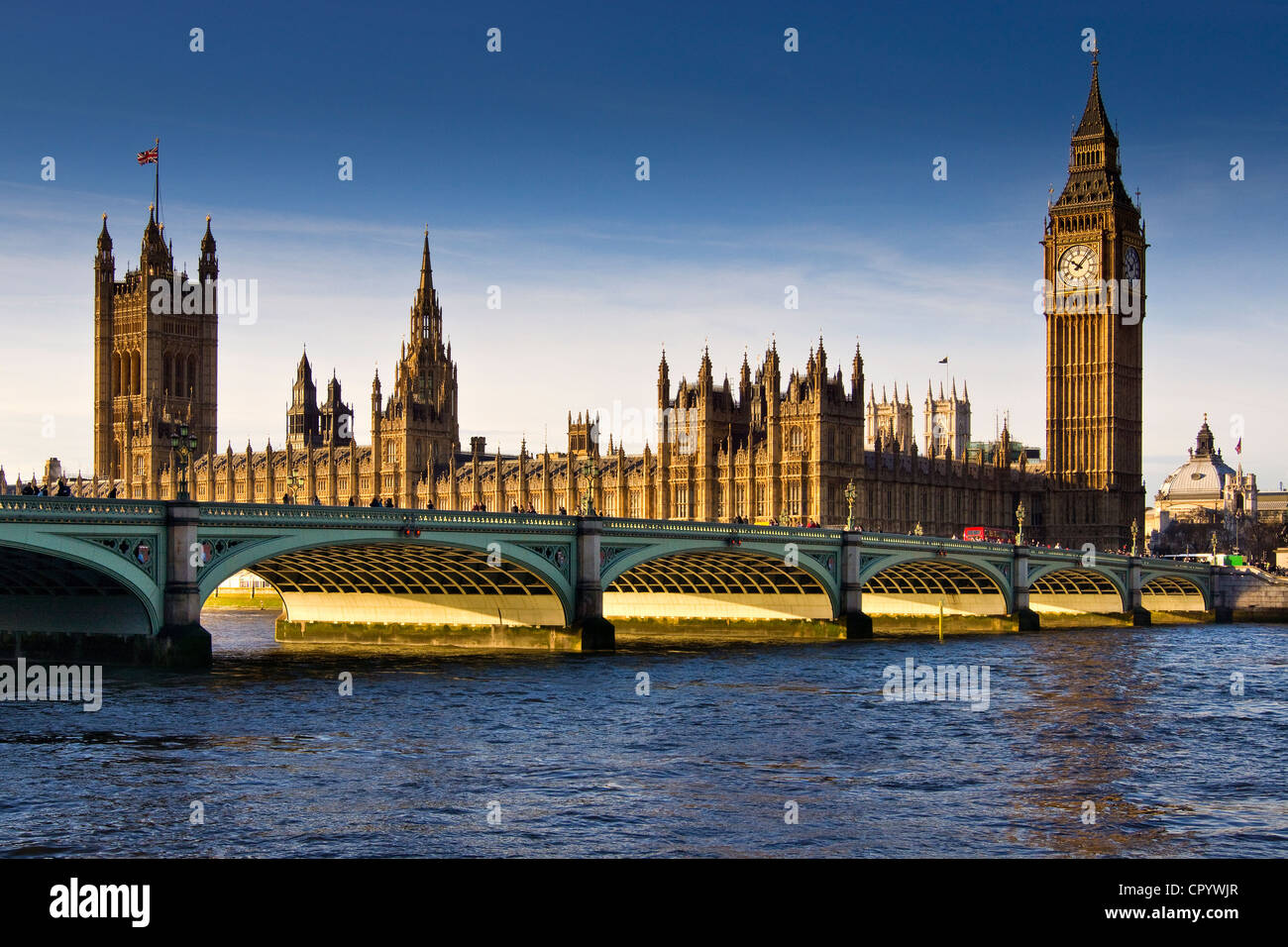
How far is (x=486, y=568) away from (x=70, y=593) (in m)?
15.0

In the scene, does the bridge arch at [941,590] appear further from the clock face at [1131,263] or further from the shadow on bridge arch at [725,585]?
the clock face at [1131,263]

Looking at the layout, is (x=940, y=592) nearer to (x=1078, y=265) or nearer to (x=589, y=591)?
(x=589, y=591)

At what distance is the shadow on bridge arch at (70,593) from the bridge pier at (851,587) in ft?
108

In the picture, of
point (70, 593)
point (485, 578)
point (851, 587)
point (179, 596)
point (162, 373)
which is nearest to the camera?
point (179, 596)

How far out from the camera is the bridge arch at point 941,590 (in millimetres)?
78500

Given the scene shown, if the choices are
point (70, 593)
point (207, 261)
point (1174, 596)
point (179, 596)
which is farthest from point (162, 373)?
point (179, 596)

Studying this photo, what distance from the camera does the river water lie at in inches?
941

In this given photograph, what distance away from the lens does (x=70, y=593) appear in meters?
47.4

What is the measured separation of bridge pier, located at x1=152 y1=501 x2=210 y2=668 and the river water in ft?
4.35

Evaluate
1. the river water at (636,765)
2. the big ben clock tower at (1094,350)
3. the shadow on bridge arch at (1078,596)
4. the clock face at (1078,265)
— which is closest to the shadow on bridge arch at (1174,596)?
the shadow on bridge arch at (1078,596)

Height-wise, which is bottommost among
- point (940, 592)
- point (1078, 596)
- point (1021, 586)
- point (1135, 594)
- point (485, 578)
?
point (1078, 596)

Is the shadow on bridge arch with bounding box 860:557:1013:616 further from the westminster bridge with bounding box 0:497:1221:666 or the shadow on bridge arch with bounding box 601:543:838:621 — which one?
the shadow on bridge arch with bounding box 601:543:838:621

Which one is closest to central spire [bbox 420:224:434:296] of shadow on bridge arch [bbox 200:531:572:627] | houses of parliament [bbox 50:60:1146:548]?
houses of parliament [bbox 50:60:1146:548]
